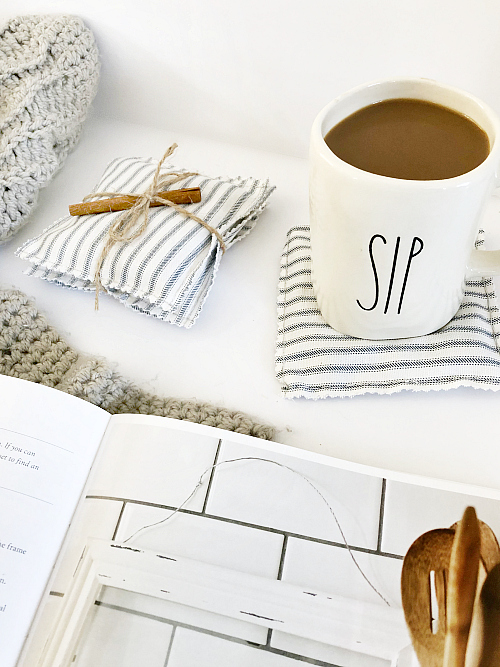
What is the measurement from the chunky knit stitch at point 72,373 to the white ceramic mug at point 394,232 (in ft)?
0.43

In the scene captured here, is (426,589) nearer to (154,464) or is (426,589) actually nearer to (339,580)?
(339,580)

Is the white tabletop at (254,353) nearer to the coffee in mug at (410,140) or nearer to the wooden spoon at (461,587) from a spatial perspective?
the wooden spoon at (461,587)

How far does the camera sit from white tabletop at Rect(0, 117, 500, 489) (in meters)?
0.44

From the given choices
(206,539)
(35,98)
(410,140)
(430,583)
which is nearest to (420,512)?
(430,583)

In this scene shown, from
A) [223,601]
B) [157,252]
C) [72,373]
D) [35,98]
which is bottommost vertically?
[223,601]

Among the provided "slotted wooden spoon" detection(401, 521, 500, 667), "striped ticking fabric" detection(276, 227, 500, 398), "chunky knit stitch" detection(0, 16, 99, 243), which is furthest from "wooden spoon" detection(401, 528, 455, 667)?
"chunky knit stitch" detection(0, 16, 99, 243)

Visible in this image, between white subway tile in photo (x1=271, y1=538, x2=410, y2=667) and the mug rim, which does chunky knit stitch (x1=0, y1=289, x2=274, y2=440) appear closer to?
white subway tile in photo (x1=271, y1=538, x2=410, y2=667)

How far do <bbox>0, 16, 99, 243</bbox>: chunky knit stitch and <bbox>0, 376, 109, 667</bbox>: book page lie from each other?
0.71 feet

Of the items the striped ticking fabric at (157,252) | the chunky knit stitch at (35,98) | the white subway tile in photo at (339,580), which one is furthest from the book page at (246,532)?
the chunky knit stitch at (35,98)

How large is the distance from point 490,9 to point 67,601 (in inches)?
22.4

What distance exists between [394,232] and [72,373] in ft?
0.95

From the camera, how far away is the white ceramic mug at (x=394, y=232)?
A: 1.15 ft

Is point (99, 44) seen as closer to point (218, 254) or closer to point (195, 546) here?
point (218, 254)

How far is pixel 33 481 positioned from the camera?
41cm
